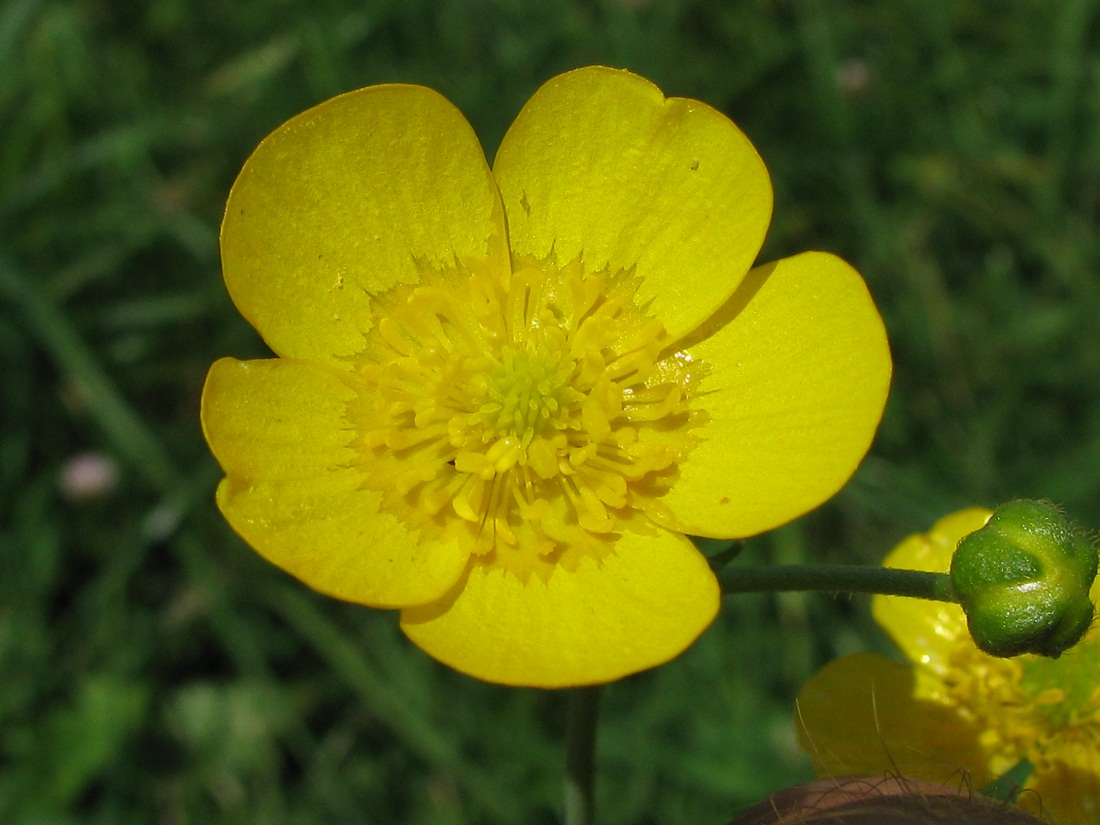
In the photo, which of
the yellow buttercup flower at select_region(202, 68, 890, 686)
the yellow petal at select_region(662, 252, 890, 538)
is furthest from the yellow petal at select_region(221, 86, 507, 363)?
the yellow petal at select_region(662, 252, 890, 538)

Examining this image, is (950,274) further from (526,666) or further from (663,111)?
(526,666)

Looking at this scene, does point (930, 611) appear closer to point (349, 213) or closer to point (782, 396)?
point (782, 396)

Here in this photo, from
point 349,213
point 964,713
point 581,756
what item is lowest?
point 964,713

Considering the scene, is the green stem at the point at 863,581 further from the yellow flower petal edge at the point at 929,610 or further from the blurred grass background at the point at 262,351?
the blurred grass background at the point at 262,351

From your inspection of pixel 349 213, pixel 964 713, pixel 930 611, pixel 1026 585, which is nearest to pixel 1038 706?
pixel 964 713

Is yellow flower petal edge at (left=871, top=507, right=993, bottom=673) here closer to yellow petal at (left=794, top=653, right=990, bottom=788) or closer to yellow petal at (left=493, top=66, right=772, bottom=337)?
yellow petal at (left=794, top=653, right=990, bottom=788)
